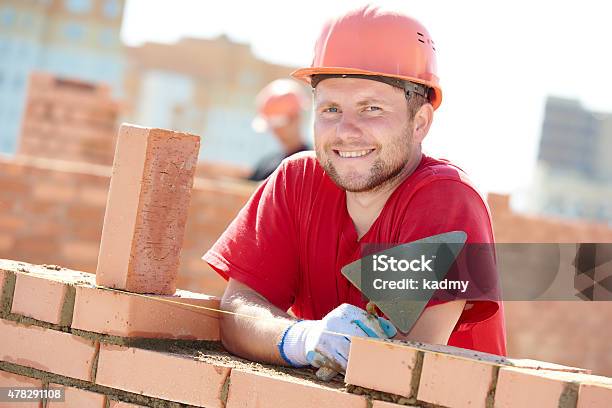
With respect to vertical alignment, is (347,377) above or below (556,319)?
above

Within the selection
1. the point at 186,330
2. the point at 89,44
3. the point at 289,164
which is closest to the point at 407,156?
the point at 289,164

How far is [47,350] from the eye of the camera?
108 inches

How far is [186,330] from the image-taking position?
114 inches

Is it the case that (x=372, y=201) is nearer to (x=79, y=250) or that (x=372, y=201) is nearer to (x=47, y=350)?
(x=47, y=350)

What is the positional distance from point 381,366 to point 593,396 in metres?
0.49

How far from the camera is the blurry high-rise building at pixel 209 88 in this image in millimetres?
52625

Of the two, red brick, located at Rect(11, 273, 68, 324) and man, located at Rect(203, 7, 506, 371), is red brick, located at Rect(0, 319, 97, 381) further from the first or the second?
man, located at Rect(203, 7, 506, 371)

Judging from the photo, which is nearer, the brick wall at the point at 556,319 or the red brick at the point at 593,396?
the red brick at the point at 593,396

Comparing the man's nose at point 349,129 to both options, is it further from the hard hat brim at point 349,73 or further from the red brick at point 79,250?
the red brick at point 79,250

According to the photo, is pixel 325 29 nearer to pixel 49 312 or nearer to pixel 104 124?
pixel 49 312

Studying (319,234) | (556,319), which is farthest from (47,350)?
(556,319)

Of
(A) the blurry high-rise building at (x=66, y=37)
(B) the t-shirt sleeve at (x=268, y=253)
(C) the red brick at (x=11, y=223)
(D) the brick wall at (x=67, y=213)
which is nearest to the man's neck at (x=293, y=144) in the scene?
(D) the brick wall at (x=67, y=213)

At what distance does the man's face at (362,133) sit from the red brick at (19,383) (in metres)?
1.06

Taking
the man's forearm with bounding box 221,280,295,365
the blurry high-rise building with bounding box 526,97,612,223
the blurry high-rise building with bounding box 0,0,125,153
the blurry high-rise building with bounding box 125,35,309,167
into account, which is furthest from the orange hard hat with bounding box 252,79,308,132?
the blurry high-rise building with bounding box 526,97,612,223
